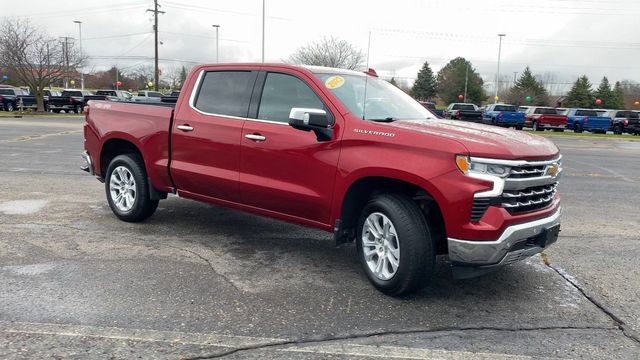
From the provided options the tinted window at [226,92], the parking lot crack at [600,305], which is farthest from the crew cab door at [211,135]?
the parking lot crack at [600,305]

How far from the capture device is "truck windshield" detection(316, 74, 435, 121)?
4887 millimetres

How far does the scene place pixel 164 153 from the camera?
601 centimetres

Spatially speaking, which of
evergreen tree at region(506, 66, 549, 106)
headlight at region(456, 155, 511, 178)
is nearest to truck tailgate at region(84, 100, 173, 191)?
headlight at region(456, 155, 511, 178)

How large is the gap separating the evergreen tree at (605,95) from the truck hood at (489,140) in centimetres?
8415

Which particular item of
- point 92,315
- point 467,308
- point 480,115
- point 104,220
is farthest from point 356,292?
point 480,115

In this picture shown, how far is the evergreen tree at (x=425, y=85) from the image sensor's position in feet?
290

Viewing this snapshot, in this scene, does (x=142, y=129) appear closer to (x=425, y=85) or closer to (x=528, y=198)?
(x=528, y=198)

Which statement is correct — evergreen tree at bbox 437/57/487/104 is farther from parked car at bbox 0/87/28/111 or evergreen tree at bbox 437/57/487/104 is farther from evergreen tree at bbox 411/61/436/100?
parked car at bbox 0/87/28/111

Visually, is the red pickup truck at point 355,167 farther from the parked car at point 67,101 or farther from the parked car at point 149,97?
the parked car at point 67,101

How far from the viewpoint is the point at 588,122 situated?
35844mm

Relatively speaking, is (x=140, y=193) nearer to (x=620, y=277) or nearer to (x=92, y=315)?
(x=92, y=315)

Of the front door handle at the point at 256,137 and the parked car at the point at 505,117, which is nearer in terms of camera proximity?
the front door handle at the point at 256,137

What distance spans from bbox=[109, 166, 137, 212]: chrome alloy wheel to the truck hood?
3.41 m

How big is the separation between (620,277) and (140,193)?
16.4ft
